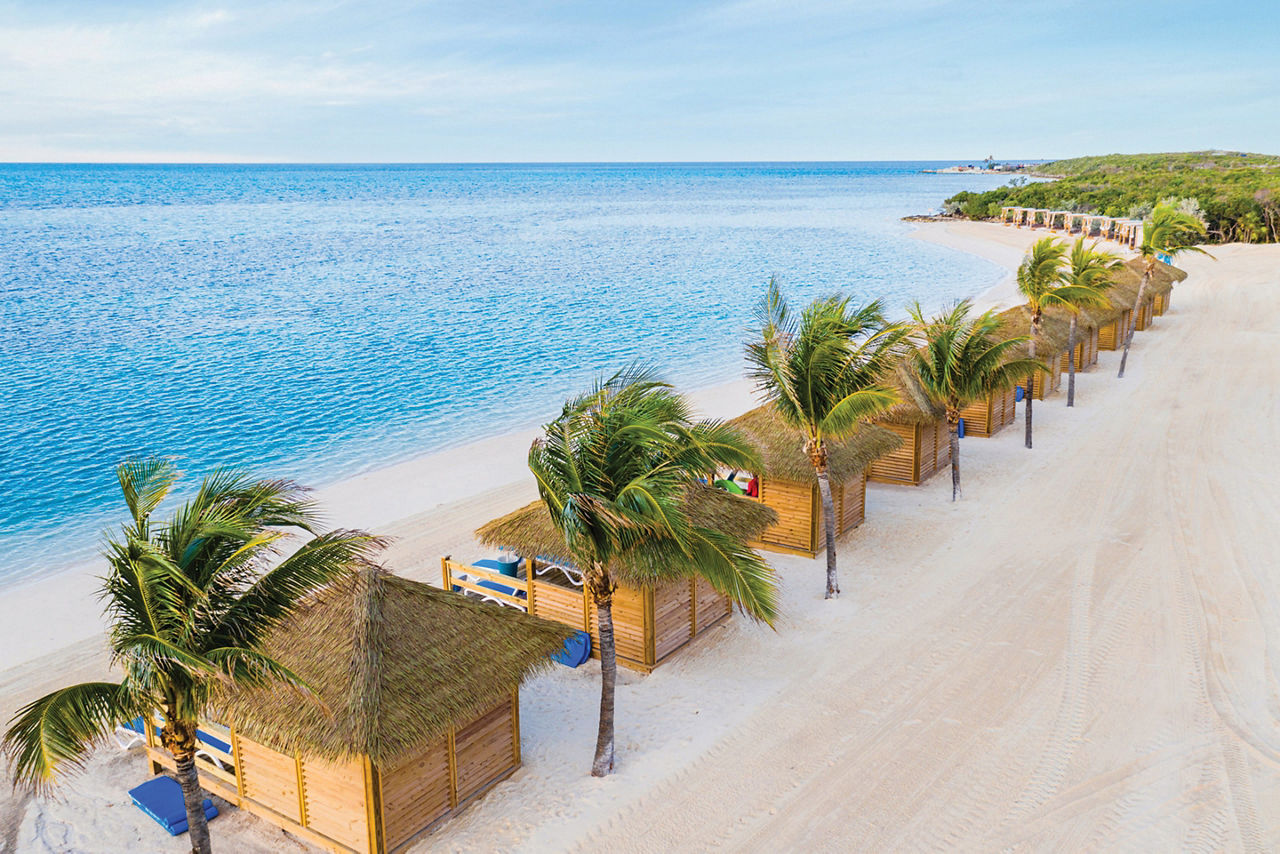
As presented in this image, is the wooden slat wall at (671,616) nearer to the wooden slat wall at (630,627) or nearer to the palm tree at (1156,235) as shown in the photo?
the wooden slat wall at (630,627)

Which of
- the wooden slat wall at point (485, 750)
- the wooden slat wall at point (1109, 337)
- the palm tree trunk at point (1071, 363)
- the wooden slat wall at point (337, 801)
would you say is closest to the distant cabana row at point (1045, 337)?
the palm tree trunk at point (1071, 363)

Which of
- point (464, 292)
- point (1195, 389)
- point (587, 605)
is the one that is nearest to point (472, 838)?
point (587, 605)

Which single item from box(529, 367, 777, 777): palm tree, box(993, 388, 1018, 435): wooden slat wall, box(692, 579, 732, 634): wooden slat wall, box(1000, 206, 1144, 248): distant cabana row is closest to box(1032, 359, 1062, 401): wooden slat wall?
box(993, 388, 1018, 435): wooden slat wall

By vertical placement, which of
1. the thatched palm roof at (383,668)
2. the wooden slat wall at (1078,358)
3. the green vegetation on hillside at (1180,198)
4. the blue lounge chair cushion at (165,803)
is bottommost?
the blue lounge chair cushion at (165,803)

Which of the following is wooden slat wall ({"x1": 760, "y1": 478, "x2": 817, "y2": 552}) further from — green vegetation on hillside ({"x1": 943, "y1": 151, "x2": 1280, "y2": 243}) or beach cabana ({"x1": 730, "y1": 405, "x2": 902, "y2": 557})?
green vegetation on hillside ({"x1": 943, "y1": 151, "x2": 1280, "y2": 243})

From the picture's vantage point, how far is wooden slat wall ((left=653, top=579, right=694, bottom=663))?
11.8m

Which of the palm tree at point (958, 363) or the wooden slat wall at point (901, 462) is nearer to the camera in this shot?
the palm tree at point (958, 363)

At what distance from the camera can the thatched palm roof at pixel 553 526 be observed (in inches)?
452

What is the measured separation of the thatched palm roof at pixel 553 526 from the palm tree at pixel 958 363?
610 cm

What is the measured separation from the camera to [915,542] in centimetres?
1602

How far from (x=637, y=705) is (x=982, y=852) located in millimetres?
4155

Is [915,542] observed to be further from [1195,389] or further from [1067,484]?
[1195,389]

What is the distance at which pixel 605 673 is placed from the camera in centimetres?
959

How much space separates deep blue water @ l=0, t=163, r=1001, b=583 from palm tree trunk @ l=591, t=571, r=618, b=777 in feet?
41.7
